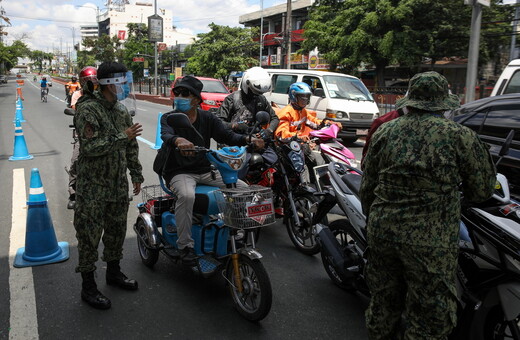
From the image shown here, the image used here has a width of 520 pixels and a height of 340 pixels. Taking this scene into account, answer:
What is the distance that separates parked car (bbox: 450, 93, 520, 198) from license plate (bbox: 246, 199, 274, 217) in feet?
6.41

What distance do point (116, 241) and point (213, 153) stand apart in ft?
3.77

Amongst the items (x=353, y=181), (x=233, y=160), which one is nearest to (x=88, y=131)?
(x=233, y=160)

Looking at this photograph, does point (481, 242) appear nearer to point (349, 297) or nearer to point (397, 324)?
point (397, 324)

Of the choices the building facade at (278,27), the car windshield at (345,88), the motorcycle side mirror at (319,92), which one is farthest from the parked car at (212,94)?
the building facade at (278,27)

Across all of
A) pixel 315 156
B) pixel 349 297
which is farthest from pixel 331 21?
pixel 349 297

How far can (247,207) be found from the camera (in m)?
3.03

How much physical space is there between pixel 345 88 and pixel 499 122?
920 cm


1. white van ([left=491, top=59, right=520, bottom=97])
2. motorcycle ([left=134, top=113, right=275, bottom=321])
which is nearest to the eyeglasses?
motorcycle ([left=134, top=113, right=275, bottom=321])

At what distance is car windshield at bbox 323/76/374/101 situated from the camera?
41.7 ft

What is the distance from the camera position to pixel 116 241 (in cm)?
368

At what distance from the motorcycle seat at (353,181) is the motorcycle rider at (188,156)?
2.38ft

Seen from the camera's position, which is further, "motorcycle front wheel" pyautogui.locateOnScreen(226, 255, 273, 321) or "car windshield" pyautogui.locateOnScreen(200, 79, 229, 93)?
"car windshield" pyautogui.locateOnScreen(200, 79, 229, 93)

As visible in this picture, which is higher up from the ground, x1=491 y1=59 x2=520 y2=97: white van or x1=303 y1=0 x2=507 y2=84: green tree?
x1=303 y1=0 x2=507 y2=84: green tree

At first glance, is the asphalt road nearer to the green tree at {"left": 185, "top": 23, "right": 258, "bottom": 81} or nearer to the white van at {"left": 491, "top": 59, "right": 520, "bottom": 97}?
the white van at {"left": 491, "top": 59, "right": 520, "bottom": 97}
